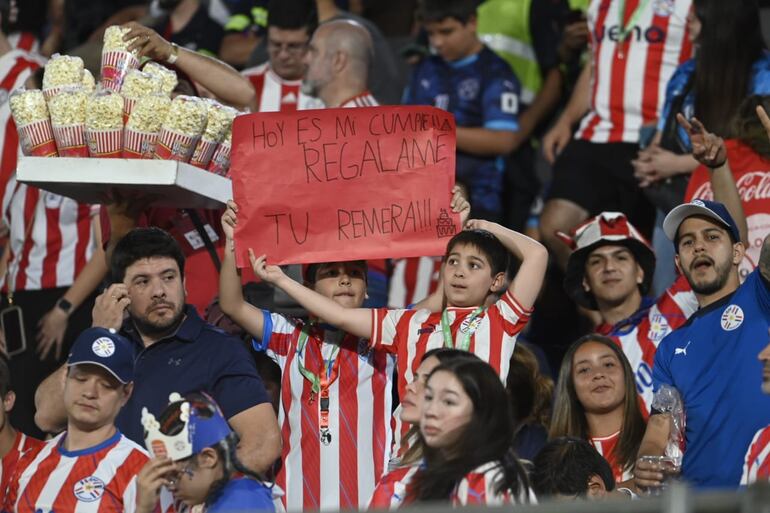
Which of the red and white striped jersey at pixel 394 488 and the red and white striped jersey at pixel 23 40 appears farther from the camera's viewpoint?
the red and white striped jersey at pixel 23 40

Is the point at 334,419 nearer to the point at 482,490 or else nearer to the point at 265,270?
the point at 265,270

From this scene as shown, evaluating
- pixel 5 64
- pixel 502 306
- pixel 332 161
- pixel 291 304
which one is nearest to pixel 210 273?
pixel 291 304

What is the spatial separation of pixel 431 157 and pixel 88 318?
2386 mm

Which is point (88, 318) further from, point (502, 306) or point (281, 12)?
point (502, 306)

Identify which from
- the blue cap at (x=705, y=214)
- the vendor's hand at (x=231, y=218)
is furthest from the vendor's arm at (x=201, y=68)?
the blue cap at (x=705, y=214)

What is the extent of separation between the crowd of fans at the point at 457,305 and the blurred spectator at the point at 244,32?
0.50m

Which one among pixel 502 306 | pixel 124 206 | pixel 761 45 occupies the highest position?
pixel 761 45

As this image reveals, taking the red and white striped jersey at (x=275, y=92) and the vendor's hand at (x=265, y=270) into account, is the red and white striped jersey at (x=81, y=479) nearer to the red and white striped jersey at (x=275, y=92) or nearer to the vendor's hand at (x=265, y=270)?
the vendor's hand at (x=265, y=270)

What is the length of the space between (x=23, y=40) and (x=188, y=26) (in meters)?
1.08

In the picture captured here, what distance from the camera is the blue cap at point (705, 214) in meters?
6.74

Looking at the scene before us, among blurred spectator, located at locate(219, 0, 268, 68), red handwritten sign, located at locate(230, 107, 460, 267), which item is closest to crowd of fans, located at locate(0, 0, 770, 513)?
red handwritten sign, located at locate(230, 107, 460, 267)

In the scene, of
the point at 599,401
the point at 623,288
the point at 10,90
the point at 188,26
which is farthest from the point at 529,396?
the point at 188,26

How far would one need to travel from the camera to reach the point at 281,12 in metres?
9.20

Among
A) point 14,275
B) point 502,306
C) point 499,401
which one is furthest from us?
point 14,275
